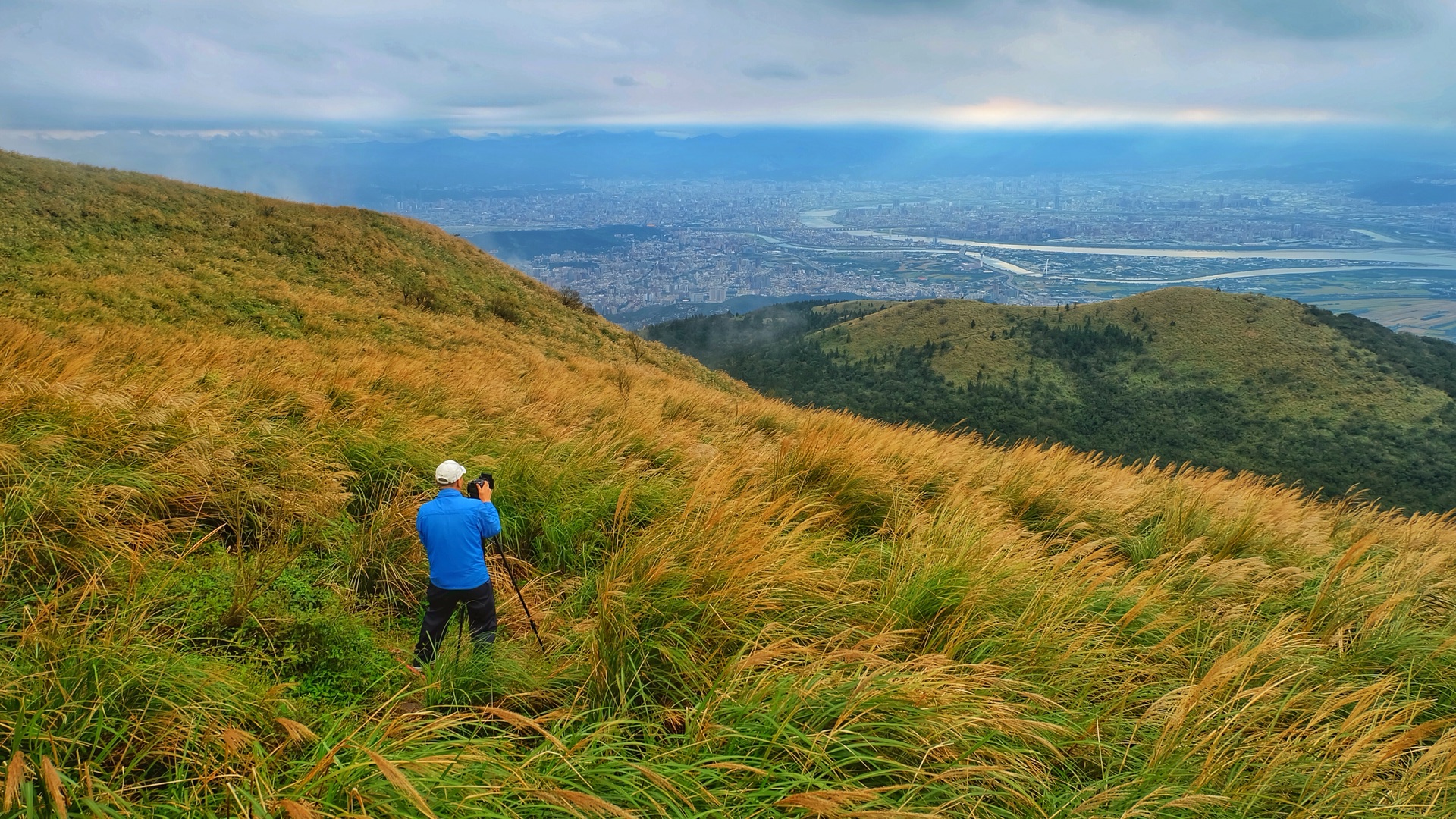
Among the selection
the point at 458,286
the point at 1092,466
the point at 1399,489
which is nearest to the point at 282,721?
the point at 1092,466

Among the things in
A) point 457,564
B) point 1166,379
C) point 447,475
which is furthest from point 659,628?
point 1166,379

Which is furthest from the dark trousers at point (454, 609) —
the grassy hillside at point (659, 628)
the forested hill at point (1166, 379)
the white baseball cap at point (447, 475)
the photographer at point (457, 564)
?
the forested hill at point (1166, 379)

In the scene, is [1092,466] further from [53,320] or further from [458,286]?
[458,286]

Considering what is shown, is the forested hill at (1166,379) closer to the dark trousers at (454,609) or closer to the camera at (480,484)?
the camera at (480,484)

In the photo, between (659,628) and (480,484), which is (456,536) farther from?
(659,628)

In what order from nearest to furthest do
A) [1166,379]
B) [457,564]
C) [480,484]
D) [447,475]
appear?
[457,564] → [447,475] → [480,484] → [1166,379]

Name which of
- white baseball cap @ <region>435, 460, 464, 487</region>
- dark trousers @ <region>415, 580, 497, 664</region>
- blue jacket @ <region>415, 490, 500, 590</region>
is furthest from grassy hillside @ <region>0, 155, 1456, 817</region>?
white baseball cap @ <region>435, 460, 464, 487</region>

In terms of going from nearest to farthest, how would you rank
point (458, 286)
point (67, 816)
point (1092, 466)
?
point (67, 816) → point (1092, 466) → point (458, 286)

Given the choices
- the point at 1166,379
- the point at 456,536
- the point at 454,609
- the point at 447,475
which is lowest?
the point at 1166,379
